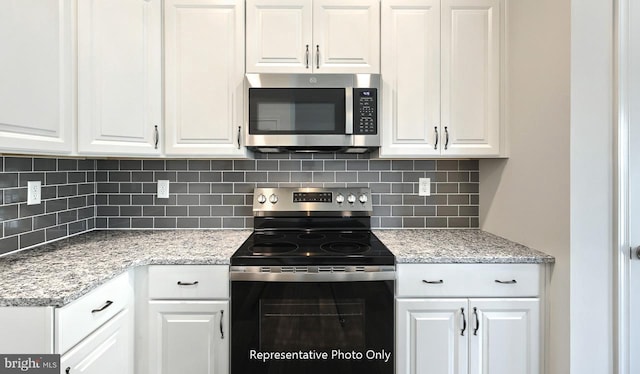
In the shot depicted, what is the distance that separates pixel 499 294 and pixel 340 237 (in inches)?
33.5

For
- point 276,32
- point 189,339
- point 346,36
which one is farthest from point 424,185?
point 189,339

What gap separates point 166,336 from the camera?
5.28 ft

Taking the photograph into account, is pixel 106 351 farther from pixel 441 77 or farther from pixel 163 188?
pixel 441 77

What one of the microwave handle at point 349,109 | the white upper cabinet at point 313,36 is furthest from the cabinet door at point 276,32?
the microwave handle at point 349,109

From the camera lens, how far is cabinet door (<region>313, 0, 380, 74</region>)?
75.5 inches

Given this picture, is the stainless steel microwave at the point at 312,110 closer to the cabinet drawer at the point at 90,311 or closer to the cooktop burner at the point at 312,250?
the cooktop burner at the point at 312,250

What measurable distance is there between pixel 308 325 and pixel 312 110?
1069mm

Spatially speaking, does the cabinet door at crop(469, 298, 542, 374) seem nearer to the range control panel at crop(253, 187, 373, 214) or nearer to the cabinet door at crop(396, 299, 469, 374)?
the cabinet door at crop(396, 299, 469, 374)

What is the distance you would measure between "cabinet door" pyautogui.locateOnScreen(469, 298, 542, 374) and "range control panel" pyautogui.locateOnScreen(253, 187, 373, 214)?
858mm

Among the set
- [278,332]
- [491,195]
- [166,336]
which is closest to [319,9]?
[491,195]

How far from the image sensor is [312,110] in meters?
1.90

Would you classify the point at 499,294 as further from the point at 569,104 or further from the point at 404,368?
the point at 569,104

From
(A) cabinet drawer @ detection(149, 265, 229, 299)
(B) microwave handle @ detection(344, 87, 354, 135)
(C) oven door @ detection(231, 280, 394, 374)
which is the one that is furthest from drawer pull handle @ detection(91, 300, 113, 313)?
(B) microwave handle @ detection(344, 87, 354, 135)

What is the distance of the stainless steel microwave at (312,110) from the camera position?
1.88 metres
